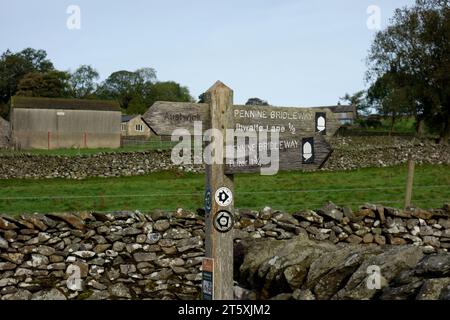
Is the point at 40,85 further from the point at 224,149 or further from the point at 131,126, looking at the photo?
the point at 224,149

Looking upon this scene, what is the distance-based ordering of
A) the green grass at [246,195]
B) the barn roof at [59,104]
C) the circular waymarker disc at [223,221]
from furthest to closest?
1. the barn roof at [59,104]
2. the green grass at [246,195]
3. the circular waymarker disc at [223,221]

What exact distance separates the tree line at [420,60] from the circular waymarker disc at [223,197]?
42.6m

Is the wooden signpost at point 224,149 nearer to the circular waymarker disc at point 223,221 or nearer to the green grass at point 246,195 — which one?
the circular waymarker disc at point 223,221

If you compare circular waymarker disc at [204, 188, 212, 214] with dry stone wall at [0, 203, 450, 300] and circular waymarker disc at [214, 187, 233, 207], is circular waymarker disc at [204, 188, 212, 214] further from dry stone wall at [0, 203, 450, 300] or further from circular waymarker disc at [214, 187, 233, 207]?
dry stone wall at [0, 203, 450, 300]

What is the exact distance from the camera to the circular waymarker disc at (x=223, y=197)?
23.6ft

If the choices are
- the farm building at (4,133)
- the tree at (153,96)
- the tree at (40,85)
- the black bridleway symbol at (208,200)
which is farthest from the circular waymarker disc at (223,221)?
the tree at (153,96)

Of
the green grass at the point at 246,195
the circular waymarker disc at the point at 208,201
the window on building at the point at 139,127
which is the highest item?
the window on building at the point at 139,127

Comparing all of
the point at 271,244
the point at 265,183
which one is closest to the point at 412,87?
the point at 265,183

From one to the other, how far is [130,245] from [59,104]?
182 feet

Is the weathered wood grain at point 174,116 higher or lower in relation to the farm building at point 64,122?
lower

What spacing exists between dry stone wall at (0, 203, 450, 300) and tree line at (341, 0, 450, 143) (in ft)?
126

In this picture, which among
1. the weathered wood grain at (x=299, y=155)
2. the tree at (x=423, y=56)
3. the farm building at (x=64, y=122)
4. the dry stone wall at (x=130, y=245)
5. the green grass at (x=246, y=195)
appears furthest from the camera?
the farm building at (x=64, y=122)

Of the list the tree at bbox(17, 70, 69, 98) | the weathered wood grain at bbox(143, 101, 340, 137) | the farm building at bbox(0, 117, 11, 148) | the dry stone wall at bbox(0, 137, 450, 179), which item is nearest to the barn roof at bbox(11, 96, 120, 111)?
the farm building at bbox(0, 117, 11, 148)
